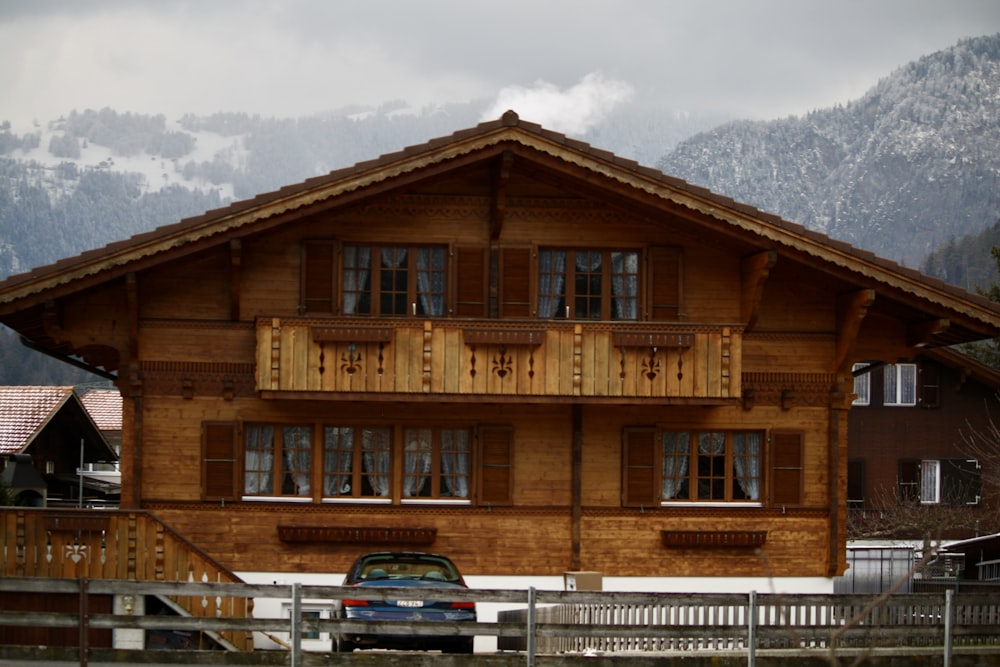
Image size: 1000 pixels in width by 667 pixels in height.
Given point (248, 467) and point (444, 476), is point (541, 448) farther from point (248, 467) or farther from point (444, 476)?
point (248, 467)

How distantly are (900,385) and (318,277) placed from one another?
35834 mm

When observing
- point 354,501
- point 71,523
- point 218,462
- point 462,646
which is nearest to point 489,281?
point 354,501

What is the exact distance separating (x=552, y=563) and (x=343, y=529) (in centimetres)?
373

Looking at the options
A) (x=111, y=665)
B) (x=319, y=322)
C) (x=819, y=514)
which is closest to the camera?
(x=111, y=665)

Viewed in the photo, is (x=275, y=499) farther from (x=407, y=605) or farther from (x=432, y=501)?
(x=407, y=605)

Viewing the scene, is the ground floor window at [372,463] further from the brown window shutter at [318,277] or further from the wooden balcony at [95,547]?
the wooden balcony at [95,547]

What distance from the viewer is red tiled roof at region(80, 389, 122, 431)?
245 feet

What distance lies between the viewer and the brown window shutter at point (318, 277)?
2714 cm

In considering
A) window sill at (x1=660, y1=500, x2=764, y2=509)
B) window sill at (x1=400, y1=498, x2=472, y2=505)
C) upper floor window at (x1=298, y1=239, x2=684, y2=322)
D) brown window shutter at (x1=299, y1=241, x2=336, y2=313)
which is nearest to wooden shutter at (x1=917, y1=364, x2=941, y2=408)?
A: window sill at (x1=660, y1=500, x2=764, y2=509)

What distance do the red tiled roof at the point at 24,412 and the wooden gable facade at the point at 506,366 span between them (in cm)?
1989

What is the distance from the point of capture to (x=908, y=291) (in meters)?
26.8

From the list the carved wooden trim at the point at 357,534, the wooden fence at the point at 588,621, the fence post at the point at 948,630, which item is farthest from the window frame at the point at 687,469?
the fence post at the point at 948,630

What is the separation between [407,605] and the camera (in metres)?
19.7

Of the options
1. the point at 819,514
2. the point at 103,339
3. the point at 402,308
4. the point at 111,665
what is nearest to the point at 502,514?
the point at 402,308
